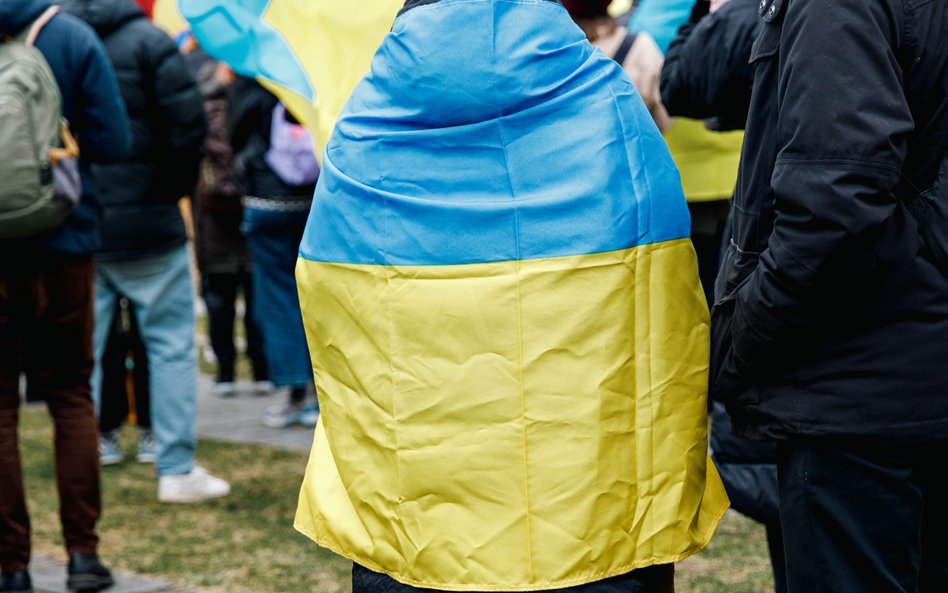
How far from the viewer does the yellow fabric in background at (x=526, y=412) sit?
95.0 inches

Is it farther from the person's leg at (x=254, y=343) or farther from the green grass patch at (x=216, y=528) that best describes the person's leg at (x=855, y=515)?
the person's leg at (x=254, y=343)

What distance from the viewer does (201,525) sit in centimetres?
593

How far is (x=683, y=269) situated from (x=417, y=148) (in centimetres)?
53

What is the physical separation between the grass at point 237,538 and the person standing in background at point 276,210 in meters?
0.70

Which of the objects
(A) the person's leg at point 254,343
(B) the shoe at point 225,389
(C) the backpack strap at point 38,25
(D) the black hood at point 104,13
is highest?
(C) the backpack strap at point 38,25

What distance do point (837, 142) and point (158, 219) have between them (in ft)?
15.3

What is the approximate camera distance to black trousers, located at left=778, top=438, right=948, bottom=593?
241 centimetres

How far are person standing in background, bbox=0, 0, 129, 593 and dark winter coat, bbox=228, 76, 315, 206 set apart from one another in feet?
8.18

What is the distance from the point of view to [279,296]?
8000 mm

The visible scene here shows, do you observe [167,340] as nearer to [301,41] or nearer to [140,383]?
[140,383]

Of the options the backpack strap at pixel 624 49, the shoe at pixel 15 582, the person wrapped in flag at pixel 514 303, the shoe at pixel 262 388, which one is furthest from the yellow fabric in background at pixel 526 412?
the shoe at pixel 262 388

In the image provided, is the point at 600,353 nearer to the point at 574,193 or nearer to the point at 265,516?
the point at 574,193

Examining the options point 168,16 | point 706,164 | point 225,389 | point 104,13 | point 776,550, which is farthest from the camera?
point 168,16

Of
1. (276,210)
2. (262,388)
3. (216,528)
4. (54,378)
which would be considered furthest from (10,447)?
(262,388)
